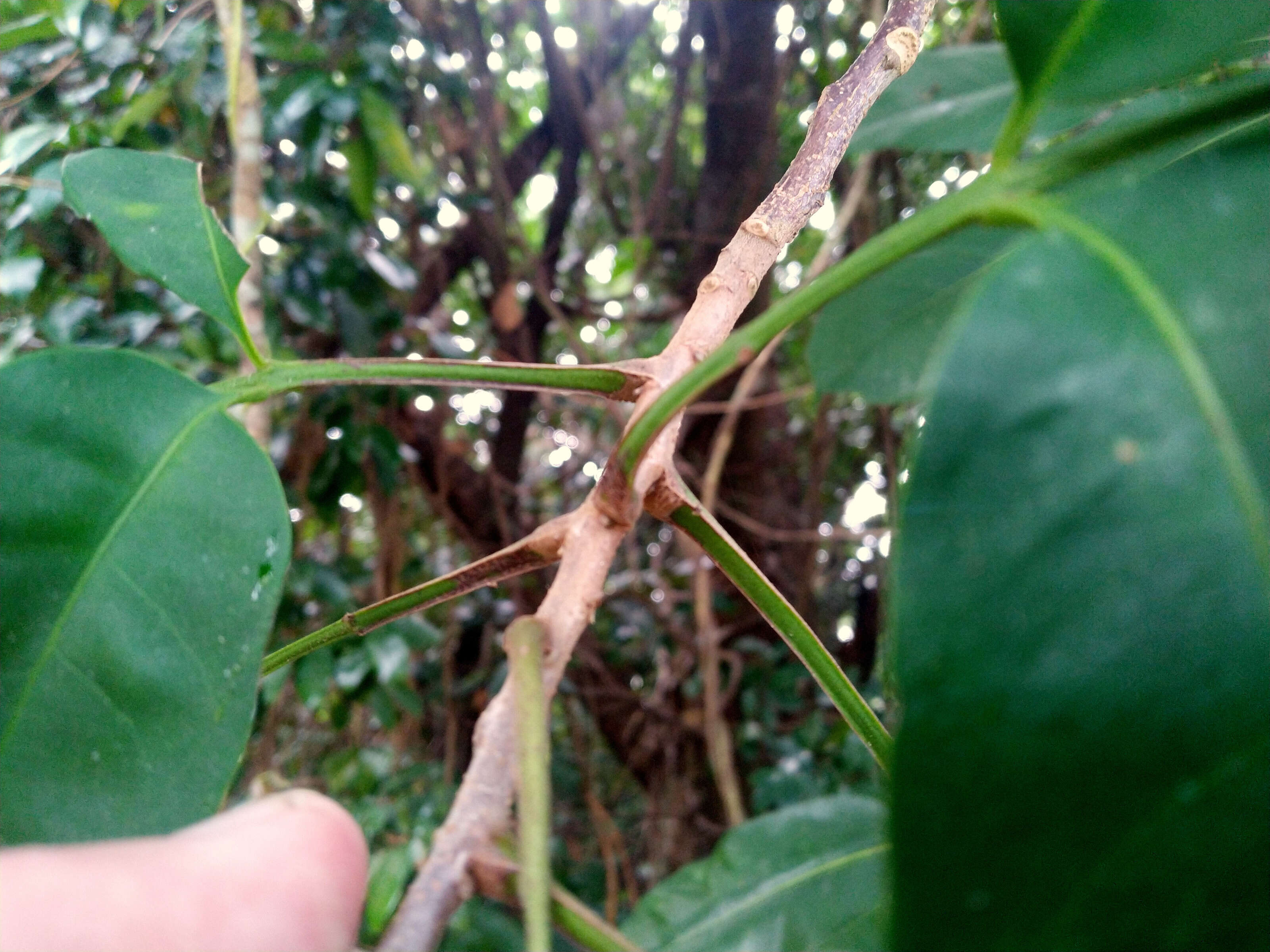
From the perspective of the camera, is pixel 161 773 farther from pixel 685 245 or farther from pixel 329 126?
pixel 685 245

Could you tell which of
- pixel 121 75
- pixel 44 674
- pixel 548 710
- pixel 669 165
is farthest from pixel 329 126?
pixel 548 710

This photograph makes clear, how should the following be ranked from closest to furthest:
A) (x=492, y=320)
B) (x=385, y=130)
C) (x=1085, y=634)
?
1. (x=1085, y=634)
2. (x=385, y=130)
3. (x=492, y=320)

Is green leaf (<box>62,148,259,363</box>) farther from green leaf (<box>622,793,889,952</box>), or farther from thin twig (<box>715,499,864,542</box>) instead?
thin twig (<box>715,499,864,542</box>)

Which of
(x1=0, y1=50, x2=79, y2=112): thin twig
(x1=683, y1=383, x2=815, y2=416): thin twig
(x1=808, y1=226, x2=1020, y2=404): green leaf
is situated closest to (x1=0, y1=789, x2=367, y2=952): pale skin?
(x1=808, y1=226, x2=1020, y2=404): green leaf

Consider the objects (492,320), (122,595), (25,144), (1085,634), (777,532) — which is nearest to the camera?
(1085,634)

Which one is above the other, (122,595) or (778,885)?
(122,595)

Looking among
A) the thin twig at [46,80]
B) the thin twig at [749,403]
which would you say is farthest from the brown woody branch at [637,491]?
the thin twig at [46,80]

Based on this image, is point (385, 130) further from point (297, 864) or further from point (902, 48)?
Answer: point (297, 864)

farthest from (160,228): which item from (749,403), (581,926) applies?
(749,403)
